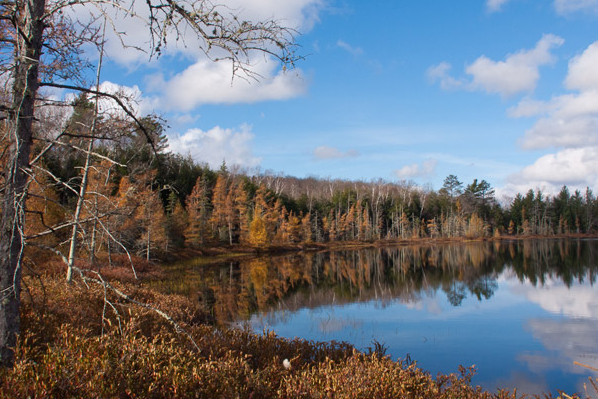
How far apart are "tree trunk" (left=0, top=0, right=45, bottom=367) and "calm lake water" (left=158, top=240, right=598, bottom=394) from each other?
7.64m

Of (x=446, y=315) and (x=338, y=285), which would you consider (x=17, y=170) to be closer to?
(x=446, y=315)

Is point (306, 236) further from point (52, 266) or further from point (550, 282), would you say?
point (52, 266)

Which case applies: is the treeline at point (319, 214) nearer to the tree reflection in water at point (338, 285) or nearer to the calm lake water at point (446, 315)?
the tree reflection in water at point (338, 285)

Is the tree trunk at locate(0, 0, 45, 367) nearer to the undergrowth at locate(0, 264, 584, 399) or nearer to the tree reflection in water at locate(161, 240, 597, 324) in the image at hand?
the undergrowth at locate(0, 264, 584, 399)

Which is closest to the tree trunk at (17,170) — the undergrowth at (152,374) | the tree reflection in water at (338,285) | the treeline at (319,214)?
the undergrowth at (152,374)

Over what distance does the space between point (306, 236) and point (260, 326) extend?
195ft

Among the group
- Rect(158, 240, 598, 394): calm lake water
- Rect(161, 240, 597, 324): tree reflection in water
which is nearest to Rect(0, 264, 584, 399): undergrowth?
Rect(158, 240, 598, 394): calm lake water

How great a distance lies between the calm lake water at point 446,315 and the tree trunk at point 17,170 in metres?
7.64

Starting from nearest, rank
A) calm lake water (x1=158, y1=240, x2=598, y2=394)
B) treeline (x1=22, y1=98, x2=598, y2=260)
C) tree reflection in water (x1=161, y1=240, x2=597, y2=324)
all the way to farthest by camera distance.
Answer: calm lake water (x1=158, y1=240, x2=598, y2=394)
tree reflection in water (x1=161, y1=240, x2=597, y2=324)
treeline (x1=22, y1=98, x2=598, y2=260)

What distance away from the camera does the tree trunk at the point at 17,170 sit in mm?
3480

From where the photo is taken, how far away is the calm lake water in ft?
34.5

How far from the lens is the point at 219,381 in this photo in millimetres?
4719

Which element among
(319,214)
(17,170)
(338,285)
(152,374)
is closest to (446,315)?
(338,285)

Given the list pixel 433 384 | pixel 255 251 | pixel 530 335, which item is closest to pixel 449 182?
pixel 255 251
